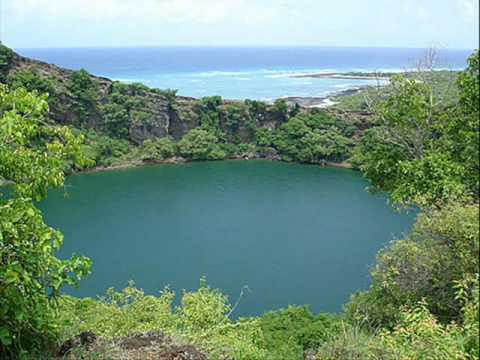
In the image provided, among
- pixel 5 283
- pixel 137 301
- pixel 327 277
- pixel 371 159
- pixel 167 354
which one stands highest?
pixel 371 159

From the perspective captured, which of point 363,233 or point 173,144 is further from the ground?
point 173,144

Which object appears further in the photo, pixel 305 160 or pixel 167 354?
pixel 305 160

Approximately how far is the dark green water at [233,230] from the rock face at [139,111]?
18.0 ft

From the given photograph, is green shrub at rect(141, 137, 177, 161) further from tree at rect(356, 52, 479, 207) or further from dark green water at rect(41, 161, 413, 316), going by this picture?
tree at rect(356, 52, 479, 207)

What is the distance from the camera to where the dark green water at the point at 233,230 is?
56.2 feet

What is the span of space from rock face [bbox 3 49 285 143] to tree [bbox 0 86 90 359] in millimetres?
33886

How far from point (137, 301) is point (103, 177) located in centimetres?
2399

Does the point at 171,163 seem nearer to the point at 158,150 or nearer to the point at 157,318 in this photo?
the point at 158,150

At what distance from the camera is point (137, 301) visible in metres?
9.25

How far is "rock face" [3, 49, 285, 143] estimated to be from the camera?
36656 millimetres

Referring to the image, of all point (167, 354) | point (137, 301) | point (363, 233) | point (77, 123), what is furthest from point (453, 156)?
point (77, 123)

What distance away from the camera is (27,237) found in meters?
3.92

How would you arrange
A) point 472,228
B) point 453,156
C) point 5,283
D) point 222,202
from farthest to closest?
point 222,202, point 453,156, point 472,228, point 5,283

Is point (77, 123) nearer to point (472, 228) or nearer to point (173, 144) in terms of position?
point (173, 144)
